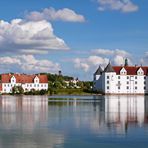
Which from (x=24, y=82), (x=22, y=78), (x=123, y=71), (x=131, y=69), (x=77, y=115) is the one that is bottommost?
(x=77, y=115)

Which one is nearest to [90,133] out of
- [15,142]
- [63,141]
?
[63,141]

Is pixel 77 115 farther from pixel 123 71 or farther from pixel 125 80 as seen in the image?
pixel 125 80

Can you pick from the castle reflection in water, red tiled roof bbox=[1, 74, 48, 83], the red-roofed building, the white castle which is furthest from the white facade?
the castle reflection in water

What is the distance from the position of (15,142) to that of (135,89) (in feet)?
271

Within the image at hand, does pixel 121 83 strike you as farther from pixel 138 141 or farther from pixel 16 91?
pixel 138 141

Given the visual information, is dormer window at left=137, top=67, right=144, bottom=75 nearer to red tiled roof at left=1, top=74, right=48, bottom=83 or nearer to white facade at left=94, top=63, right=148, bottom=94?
white facade at left=94, top=63, right=148, bottom=94

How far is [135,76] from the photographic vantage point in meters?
96.6

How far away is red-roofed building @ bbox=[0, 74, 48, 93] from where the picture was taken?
107 m

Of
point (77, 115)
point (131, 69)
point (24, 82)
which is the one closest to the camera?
point (77, 115)

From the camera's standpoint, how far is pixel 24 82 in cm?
10850

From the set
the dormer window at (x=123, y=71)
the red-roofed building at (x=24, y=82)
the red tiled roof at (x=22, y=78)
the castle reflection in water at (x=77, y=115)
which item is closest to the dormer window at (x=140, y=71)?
the dormer window at (x=123, y=71)

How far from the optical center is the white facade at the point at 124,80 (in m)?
95.1

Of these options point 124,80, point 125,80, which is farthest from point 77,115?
point 125,80

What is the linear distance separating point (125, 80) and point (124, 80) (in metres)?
0.25
